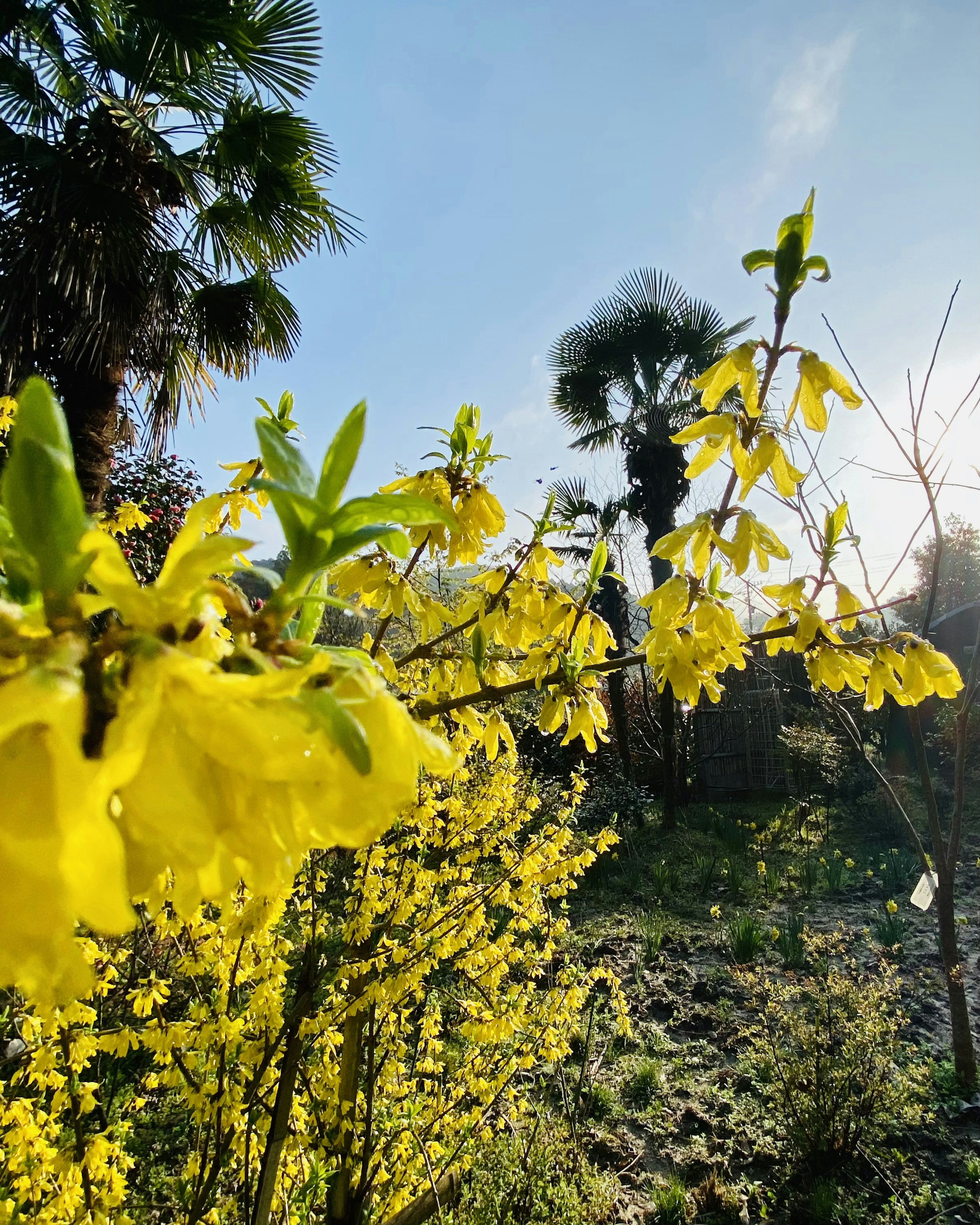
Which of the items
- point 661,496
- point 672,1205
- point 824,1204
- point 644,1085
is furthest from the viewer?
point 661,496

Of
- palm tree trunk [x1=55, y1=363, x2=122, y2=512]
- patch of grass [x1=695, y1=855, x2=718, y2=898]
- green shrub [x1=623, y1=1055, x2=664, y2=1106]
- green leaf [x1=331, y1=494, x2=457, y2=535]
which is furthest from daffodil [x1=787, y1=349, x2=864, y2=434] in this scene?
patch of grass [x1=695, y1=855, x2=718, y2=898]

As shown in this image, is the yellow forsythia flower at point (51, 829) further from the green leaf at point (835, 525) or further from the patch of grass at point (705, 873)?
the patch of grass at point (705, 873)

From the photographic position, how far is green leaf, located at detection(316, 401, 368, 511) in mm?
557

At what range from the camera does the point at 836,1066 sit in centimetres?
365

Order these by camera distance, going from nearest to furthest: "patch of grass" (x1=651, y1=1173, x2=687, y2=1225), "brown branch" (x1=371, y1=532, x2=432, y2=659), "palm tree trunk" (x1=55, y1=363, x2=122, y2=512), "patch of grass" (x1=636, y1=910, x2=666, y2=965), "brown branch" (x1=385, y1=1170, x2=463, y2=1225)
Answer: "brown branch" (x1=371, y1=532, x2=432, y2=659) → "brown branch" (x1=385, y1=1170, x2=463, y2=1225) → "patch of grass" (x1=651, y1=1173, x2=687, y2=1225) → "palm tree trunk" (x1=55, y1=363, x2=122, y2=512) → "patch of grass" (x1=636, y1=910, x2=666, y2=965)

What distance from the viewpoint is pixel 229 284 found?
5539 millimetres

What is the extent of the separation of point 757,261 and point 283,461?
113cm

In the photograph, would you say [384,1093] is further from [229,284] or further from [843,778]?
[843,778]

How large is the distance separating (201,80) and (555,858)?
18.6 feet

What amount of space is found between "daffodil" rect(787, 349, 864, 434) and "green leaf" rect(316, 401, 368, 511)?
1010mm

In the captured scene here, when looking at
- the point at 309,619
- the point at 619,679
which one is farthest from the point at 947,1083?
the point at 619,679

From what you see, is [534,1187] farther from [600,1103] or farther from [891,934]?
[891,934]

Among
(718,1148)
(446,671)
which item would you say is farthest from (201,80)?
(718,1148)

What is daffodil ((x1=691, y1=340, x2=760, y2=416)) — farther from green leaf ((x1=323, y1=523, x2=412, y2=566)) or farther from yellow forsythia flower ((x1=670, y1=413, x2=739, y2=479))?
green leaf ((x1=323, y1=523, x2=412, y2=566))
